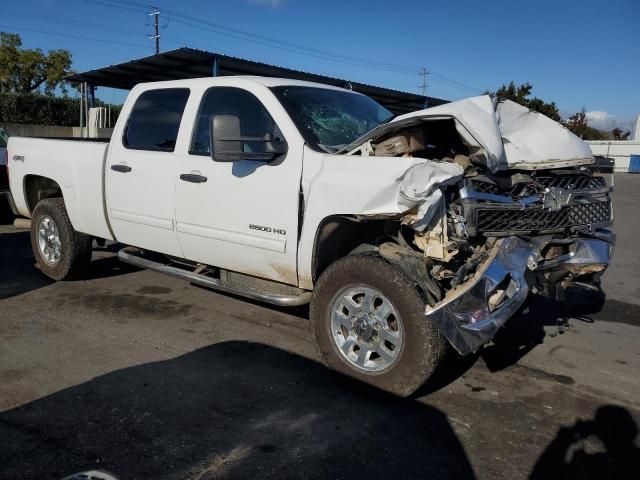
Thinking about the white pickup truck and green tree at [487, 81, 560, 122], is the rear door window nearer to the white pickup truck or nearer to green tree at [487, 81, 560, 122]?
the white pickup truck

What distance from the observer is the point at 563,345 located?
4.70m

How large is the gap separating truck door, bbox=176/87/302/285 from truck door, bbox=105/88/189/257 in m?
0.19

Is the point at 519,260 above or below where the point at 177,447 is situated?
above

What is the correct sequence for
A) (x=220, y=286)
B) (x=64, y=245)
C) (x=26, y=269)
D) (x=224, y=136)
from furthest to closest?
(x=26, y=269), (x=64, y=245), (x=220, y=286), (x=224, y=136)

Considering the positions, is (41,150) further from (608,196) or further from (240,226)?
(608,196)

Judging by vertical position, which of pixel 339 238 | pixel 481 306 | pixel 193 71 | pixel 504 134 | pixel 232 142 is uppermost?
pixel 193 71

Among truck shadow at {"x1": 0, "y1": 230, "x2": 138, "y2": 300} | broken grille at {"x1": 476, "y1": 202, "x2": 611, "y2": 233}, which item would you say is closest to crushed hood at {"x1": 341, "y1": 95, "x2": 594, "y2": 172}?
broken grille at {"x1": 476, "y1": 202, "x2": 611, "y2": 233}

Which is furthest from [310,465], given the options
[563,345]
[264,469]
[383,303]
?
[563,345]

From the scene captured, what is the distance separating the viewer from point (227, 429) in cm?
313

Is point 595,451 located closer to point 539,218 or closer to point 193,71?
point 539,218

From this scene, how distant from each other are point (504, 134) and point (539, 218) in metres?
0.61

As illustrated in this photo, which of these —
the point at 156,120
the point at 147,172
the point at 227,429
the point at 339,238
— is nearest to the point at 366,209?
the point at 339,238

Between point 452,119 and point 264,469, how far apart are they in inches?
88.9

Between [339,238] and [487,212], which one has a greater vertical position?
[487,212]
